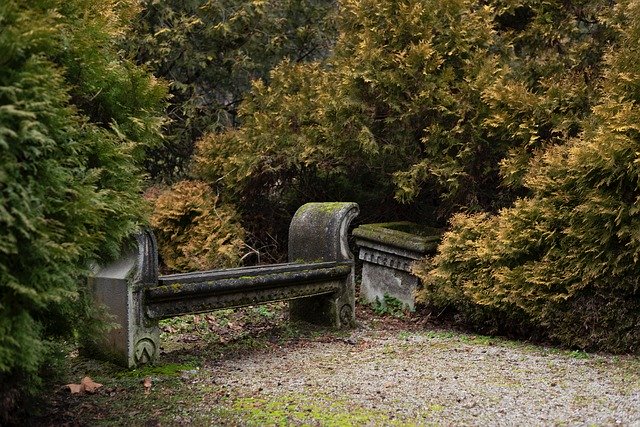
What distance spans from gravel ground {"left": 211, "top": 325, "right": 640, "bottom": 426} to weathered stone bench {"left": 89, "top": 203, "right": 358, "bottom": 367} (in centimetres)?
47

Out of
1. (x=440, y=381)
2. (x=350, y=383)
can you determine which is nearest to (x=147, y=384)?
(x=350, y=383)

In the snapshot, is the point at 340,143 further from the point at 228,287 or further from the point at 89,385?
the point at 89,385

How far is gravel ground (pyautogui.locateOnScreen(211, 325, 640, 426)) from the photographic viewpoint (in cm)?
390

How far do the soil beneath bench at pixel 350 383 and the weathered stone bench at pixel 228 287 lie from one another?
209mm

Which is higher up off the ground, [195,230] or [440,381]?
[195,230]

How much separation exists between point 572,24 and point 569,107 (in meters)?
1.59

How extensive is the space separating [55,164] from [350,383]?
7.84 ft

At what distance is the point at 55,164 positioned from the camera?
315cm

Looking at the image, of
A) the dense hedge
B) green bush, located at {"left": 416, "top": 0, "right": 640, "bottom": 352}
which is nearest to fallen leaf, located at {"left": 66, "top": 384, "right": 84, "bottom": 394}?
green bush, located at {"left": 416, "top": 0, "right": 640, "bottom": 352}

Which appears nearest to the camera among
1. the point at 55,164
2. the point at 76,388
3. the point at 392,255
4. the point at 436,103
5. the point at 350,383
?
the point at 55,164

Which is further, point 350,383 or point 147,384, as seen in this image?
point 350,383

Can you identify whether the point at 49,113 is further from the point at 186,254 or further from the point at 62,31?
the point at 186,254

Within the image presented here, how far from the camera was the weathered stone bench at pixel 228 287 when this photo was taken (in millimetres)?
4715

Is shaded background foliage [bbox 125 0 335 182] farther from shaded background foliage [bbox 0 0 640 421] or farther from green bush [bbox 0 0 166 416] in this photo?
green bush [bbox 0 0 166 416]
